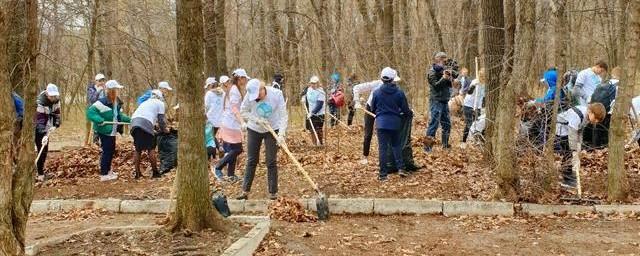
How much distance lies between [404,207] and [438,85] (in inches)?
133

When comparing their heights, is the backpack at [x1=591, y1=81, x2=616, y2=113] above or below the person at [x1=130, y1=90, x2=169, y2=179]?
above

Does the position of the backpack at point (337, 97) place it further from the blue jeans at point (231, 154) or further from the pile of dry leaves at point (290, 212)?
the pile of dry leaves at point (290, 212)

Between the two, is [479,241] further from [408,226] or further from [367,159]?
[367,159]

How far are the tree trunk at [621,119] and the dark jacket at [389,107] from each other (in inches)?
110

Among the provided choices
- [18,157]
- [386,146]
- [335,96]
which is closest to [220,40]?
[335,96]

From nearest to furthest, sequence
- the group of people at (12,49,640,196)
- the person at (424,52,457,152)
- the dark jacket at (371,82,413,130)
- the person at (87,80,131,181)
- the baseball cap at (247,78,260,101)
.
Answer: the baseball cap at (247,78,260,101)
the group of people at (12,49,640,196)
the dark jacket at (371,82,413,130)
the person at (87,80,131,181)
the person at (424,52,457,152)

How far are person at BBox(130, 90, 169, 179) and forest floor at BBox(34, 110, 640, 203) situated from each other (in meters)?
0.52

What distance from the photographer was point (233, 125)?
903 cm

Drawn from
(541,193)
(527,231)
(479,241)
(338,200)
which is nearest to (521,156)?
(541,193)

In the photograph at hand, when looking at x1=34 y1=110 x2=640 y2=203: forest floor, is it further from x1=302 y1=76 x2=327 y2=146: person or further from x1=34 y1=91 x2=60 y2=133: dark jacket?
x1=34 y1=91 x2=60 y2=133: dark jacket

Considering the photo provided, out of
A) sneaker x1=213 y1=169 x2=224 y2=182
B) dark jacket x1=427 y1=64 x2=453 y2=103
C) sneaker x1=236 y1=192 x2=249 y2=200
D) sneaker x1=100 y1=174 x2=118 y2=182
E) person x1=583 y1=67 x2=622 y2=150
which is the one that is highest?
dark jacket x1=427 y1=64 x2=453 y2=103

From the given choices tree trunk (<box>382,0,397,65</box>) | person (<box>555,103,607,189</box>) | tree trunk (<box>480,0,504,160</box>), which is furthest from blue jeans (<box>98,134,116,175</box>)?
tree trunk (<box>382,0,397,65</box>)

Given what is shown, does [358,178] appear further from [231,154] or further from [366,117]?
[231,154]

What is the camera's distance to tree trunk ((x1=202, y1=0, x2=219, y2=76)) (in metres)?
14.2
